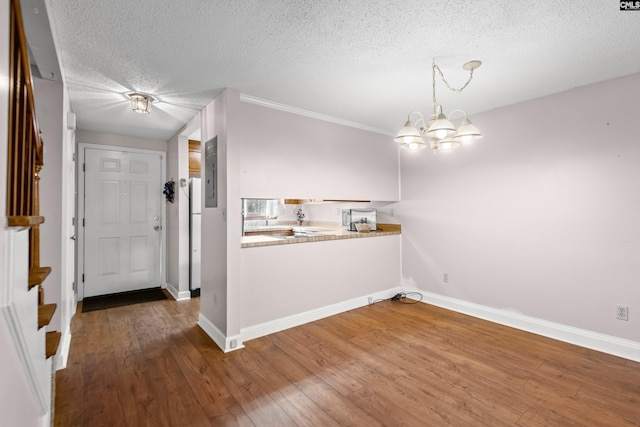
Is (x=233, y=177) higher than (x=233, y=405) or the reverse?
higher

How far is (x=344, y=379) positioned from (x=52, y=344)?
178 centimetres

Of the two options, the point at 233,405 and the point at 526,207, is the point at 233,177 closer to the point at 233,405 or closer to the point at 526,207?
the point at 233,405

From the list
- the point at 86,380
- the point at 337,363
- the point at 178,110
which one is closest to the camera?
the point at 86,380

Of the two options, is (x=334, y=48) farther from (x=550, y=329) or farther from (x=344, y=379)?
(x=550, y=329)

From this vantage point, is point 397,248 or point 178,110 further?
point 397,248

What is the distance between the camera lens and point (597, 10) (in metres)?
1.76

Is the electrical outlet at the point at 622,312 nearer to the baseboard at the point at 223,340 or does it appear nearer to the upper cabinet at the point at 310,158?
the upper cabinet at the point at 310,158

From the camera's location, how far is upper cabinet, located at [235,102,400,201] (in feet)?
9.94

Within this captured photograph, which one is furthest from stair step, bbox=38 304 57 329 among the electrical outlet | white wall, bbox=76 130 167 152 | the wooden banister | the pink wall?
the electrical outlet

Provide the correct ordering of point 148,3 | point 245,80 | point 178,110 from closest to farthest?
point 148,3 → point 245,80 → point 178,110

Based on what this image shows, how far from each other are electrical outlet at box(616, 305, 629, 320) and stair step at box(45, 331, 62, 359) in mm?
3996

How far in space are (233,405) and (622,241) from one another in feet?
11.1

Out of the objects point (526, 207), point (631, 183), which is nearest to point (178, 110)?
point (526, 207)

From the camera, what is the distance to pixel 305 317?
334 cm
